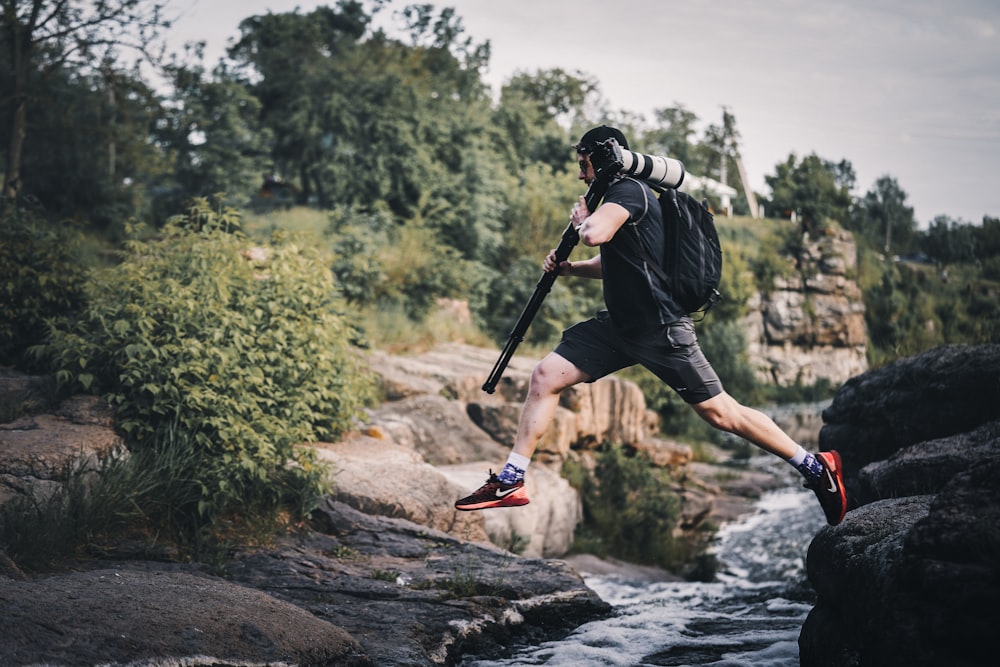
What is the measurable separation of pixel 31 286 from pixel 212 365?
2.79 metres

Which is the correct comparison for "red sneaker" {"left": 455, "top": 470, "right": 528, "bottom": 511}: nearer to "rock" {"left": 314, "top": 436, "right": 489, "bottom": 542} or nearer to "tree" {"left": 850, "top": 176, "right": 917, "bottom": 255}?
"rock" {"left": 314, "top": 436, "right": 489, "bottom": 542}

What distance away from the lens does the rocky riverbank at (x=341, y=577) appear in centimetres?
436

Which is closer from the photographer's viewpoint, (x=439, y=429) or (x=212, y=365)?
(x=212, y=365)

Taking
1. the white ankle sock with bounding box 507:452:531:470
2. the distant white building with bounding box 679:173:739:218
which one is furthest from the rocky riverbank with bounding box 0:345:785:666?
the distant white building with bounding box 679:173:739:218

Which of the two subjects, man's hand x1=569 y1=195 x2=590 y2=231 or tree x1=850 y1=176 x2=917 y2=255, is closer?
man's hand x1=569 y1=195 x2=590 y2=231

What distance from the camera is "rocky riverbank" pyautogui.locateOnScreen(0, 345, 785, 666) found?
436cm

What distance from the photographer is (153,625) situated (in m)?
4.38

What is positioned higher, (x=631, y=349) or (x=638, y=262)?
(x=638, y=262)

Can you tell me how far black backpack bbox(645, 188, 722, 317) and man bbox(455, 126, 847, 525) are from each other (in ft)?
0.19

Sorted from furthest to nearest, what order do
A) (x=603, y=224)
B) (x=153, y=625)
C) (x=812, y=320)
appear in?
1. (x=812, y=320)
2. (x=603, y=224)
3. (x=153, y=625)

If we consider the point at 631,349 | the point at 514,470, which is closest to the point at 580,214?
the point at 631,349

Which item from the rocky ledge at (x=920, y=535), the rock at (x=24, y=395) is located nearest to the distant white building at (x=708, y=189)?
the rocky ledge at (x=920, y=535)

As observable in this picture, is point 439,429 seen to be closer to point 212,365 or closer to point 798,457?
point 212,365

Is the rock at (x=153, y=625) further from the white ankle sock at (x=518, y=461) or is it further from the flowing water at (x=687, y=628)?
the white ankle sock at (x=518, y=461)
